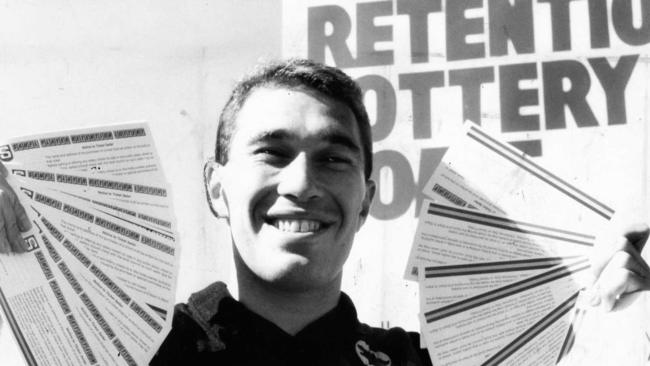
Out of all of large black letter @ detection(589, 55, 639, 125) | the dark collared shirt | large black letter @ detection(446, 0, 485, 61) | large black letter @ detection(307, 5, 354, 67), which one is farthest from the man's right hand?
large black letter @ detection(589, 55, 639, 125)

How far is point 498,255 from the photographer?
5.29 ft

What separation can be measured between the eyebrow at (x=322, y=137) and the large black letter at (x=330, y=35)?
0.73 feet

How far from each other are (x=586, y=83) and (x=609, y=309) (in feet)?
1.38

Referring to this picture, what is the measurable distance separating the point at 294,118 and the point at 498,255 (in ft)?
1.42

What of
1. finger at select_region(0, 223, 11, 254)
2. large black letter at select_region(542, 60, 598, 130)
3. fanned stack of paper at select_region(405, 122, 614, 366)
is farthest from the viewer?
large black letter at select_region(542, 60, 598, 130)

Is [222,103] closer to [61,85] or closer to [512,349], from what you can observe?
[61,85]

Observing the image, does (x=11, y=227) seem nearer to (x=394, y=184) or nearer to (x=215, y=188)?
Answer: (x=215, y=188)

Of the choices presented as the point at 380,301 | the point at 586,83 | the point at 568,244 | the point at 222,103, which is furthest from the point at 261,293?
the point at 586,83

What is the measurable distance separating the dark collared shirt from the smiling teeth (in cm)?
16

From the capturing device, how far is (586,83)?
1.69 meters

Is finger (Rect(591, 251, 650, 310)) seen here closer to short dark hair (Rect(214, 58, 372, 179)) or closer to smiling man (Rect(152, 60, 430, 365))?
smiling man (Rect(152, 60, 430, 365))

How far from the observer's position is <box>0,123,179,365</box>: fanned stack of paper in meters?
1.48

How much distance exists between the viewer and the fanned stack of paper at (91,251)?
1477 millimetres

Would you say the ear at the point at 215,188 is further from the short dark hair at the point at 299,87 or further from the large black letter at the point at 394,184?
the large black letter at the point at 394,184
